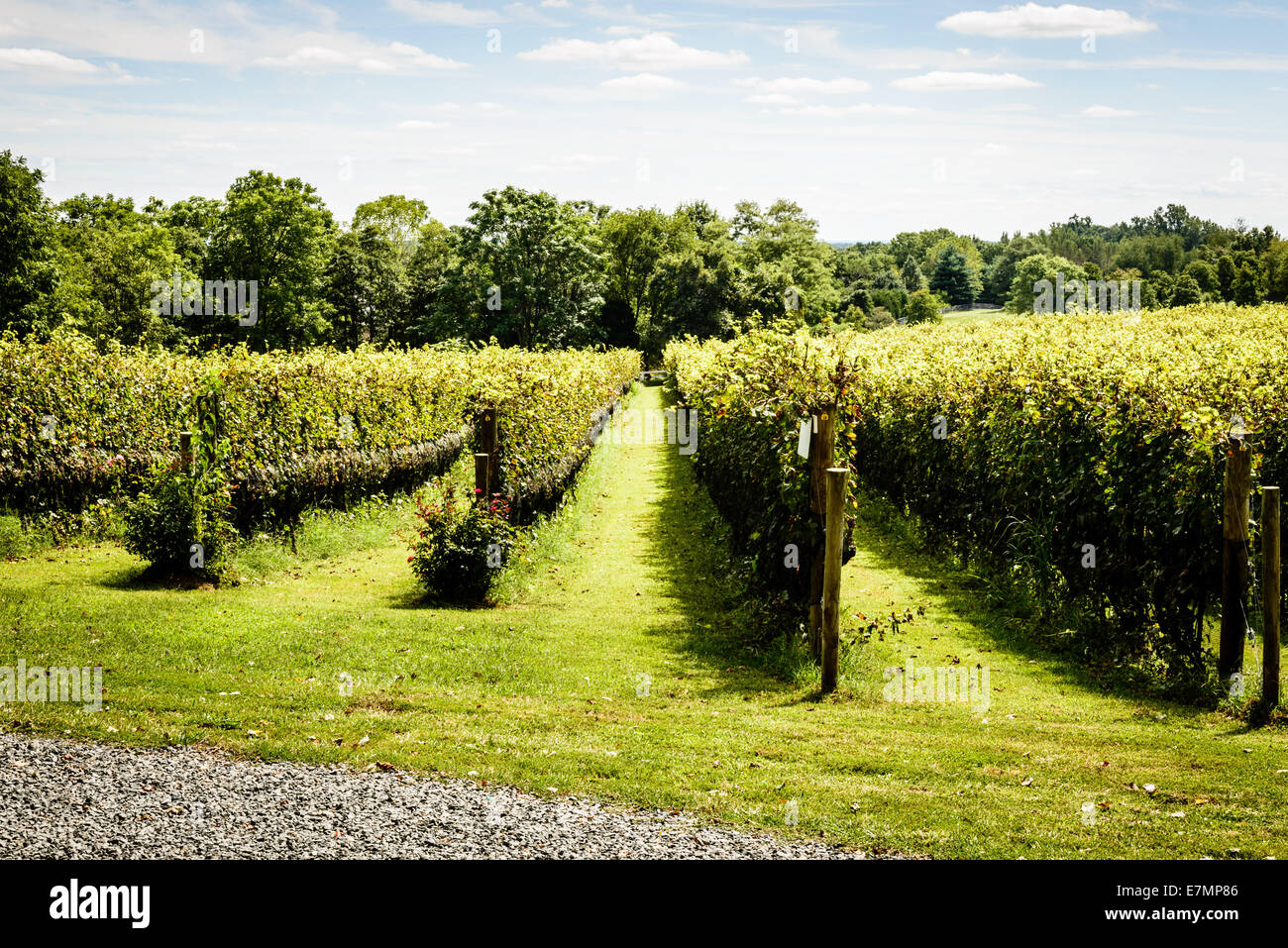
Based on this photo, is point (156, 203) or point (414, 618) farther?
point (156, 203)

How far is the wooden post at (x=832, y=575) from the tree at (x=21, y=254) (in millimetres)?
38605

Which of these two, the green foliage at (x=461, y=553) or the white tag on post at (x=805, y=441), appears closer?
the white tag on post at (x=805, y=441)

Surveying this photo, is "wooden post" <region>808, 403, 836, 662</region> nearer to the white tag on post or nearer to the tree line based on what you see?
the white tag on post

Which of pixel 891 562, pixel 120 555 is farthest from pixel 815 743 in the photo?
pixel 120 555

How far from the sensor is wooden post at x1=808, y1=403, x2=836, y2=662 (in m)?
8.49

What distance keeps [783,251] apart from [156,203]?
161 ft

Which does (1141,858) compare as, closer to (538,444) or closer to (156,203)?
(538,444)

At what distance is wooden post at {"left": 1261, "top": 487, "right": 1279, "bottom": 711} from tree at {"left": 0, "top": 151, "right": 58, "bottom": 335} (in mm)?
41205

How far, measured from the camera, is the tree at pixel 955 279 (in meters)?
128

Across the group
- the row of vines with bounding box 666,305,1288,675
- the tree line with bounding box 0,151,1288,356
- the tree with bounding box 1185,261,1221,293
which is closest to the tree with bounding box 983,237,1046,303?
the tree with bounding box 1185,261,1221,293

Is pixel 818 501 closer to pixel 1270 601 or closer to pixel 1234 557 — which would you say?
pixel 1234 557

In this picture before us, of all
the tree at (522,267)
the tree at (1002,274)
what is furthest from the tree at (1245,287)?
the tree at (1002,274)

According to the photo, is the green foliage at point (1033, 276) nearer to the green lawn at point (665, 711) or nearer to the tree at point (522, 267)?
the tree at point (522, 267)

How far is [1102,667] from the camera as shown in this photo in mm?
8727
